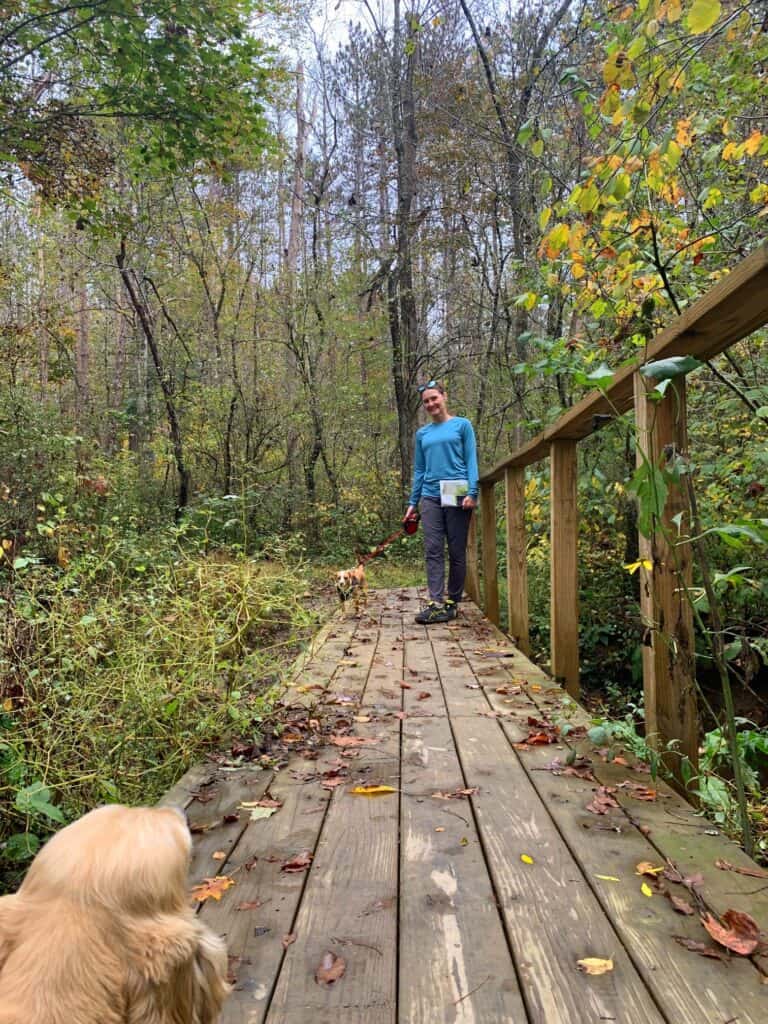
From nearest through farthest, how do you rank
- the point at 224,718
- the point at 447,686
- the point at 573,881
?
the point at 573,881 < the point at 224,718 < the point at 447,686

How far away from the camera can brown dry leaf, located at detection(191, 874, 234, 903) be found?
1.53 metres

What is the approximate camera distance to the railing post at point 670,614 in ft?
6.56

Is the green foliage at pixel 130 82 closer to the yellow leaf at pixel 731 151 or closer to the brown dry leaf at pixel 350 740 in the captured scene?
the yellow leaf at pixel 731 151

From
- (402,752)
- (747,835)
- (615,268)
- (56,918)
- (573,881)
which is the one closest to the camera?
(56,918)

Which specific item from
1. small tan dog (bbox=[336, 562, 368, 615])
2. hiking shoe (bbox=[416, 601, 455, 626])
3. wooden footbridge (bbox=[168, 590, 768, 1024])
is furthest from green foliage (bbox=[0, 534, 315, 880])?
small tan dog (bbox=[336, 562, 368, 615])

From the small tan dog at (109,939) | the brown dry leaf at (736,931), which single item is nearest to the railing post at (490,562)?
the brown dry leaf at (736,931)

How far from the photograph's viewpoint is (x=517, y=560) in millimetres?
4668

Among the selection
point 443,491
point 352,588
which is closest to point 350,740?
point 443,491

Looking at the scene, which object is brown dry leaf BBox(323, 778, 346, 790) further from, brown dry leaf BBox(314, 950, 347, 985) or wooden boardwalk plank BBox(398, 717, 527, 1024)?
brown dry leaf BBox(314, 950, 347, 985)

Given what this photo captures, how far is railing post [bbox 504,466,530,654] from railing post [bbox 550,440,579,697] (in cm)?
117

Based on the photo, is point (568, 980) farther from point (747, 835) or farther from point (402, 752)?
point (402, 752)

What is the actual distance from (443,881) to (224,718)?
1381 mm

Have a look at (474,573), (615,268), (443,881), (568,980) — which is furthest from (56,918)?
(474,573)

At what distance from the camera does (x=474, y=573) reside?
7.25 metres
